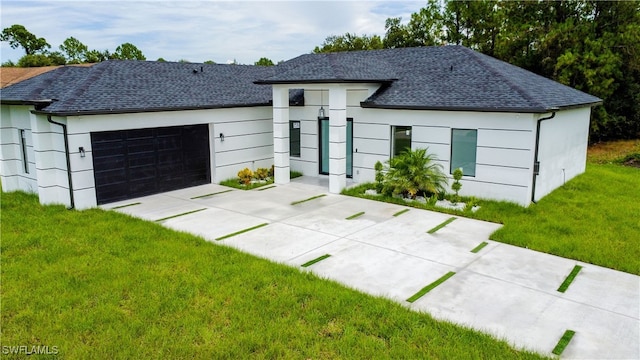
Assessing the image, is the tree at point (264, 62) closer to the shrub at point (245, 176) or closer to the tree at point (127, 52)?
the tree at point (127, 52)

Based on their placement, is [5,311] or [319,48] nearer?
[5,311]

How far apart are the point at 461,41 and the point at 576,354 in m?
27.4

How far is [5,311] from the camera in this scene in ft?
20.4

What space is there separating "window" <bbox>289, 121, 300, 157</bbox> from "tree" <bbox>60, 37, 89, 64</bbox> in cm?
4426

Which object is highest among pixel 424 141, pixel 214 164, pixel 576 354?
pixel 424 141

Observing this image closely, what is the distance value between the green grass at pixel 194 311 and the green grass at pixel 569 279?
2.25 metres

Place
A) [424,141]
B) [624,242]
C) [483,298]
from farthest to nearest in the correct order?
[424,141] < [624,242] < [483,298]

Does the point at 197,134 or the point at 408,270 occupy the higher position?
the point at 197,134

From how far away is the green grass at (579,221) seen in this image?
830cm

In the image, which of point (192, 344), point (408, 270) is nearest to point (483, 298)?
point (408, 270)

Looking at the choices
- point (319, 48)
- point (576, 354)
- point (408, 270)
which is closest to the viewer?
point (576, 354)

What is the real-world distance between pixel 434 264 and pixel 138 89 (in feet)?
32.7

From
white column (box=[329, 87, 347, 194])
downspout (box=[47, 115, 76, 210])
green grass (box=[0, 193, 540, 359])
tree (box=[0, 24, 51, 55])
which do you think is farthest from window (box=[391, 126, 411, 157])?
tree (box=[0, 24, 51, 55])

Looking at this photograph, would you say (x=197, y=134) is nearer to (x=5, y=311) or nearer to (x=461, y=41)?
(x=5, y=311)
